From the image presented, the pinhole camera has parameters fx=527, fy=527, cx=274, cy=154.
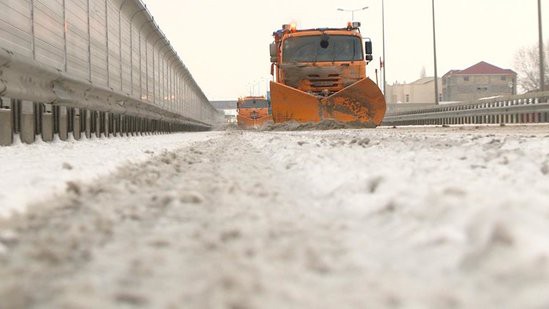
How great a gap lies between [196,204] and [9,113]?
4633mm

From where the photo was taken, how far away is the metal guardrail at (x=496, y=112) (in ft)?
52.9

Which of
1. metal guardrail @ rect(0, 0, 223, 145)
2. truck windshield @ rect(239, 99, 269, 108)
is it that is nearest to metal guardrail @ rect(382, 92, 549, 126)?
metal guardrail @ rect(0, 0, 223, 145)

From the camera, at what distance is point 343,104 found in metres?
16.3

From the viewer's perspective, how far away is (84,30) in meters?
9.58

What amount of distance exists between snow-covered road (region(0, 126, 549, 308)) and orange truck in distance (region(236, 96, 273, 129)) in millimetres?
36497

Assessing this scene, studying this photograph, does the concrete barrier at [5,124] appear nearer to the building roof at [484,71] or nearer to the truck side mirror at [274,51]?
the truck side mirror at [274,51]

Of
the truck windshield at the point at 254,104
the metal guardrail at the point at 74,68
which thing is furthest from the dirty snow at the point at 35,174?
the truck windshield at the point at 254,104

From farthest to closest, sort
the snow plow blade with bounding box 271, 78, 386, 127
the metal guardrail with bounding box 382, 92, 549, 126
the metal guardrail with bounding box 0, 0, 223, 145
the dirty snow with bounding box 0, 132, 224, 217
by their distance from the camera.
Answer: the snow plow blade with bounding box 271, 78, 386, 127
the metal guardrail with bounding box 382, 92, 549, 126
the metal guardrail with bounding box 0, 0, 223, 145
the dirty snow with bounding box 0, 132, 224, 217

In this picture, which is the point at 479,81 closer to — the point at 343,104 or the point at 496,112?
the point at 496,112

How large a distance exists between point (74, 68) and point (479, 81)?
11299 cm

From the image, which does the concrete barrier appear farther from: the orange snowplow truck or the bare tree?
the bare tree

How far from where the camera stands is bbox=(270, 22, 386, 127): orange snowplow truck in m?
16.3

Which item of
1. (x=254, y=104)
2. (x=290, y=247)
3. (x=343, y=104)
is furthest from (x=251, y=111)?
(x=290, y=247)

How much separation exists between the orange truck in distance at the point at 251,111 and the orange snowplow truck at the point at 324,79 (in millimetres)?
21014
